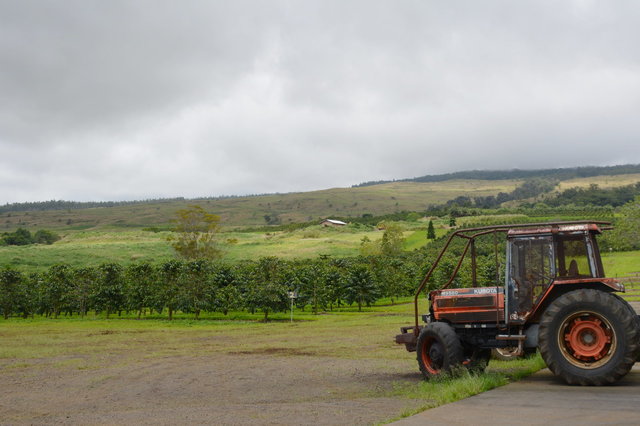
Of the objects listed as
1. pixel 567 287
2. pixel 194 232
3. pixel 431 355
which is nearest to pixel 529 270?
pixel 567 287

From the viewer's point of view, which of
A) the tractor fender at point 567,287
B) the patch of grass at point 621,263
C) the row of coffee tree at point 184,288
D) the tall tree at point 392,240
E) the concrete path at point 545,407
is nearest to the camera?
the concrete path at point 545,407

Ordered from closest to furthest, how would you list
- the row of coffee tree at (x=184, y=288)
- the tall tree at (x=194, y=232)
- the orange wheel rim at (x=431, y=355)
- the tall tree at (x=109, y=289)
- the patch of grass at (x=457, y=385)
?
the patch of grass at (x=457, y=385)
the orange wheel rim at (x=431, y=355)
the row of coffee tree at (x=184, y=288)
the tall tree at (x=109, y=289)
the tall tree at (x=194, y=232)

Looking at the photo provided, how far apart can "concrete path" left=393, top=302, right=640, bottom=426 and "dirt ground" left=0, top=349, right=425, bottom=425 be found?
1137mm

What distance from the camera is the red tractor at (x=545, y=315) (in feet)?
35.0

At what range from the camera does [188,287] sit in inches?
1884

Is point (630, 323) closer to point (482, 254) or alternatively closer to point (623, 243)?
point (482, 254)

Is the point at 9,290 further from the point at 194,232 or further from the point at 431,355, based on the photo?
the point at 431,355

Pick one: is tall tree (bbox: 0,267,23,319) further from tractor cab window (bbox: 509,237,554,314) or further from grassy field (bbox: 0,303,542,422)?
tractor cab window (bbox: 509,237,554,314)

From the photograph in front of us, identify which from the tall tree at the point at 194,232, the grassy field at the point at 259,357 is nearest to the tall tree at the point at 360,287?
the grassy field at the point at 259,357

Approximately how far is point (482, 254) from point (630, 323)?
60443 millimetres

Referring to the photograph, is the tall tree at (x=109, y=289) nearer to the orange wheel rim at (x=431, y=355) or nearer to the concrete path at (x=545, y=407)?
the orange wheel rim at (x=431, y=355)

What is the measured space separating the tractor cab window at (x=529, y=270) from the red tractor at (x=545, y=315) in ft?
0.06

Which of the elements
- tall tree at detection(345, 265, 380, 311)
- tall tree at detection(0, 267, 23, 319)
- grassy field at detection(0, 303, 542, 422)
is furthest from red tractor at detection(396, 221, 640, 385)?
tall tree at detection(0, 267, 23, 319)

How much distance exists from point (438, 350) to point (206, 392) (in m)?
5.53
